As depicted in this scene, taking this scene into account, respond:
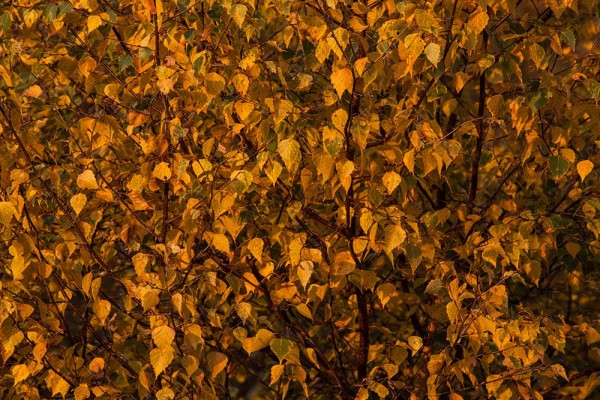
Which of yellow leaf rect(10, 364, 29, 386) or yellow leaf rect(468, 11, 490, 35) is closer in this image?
yellow leaf rect(468, 11, 490, 35)

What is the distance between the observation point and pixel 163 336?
9.71 ft

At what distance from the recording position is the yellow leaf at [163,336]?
2953mm

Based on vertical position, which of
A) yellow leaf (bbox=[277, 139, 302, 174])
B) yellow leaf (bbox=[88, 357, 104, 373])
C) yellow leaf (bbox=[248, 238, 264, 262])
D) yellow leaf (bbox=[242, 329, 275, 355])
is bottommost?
yellow leaf (bbox=[88, 357, 104, 373])

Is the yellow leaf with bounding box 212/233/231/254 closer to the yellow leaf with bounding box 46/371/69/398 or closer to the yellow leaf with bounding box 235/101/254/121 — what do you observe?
the yellow leaf with bounding box 235/101/254/121

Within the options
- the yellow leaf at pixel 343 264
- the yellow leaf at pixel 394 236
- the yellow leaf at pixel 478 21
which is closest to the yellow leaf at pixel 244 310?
the yellow leaf at pixel 343 264

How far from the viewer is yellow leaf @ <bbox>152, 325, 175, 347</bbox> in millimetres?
2953

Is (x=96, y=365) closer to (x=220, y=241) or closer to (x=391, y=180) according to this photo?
Result: (x=220, y=241)

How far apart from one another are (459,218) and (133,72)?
1.57m

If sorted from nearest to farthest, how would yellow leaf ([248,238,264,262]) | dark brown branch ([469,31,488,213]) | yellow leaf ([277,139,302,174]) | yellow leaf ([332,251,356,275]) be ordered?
yellow leaf ([277,139,302,174]) < yellow leaf ([248,238,264,262]) < yellow leaf ([332,251,356,275]) < dark brown branch ([469,31,488,213])

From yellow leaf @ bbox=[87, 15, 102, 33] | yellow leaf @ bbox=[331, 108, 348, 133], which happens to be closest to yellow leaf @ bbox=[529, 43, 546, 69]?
yellow leaf @ bbox=[331, 108, 348, 133]

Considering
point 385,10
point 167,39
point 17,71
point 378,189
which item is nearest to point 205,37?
point 167,39

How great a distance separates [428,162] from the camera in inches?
122

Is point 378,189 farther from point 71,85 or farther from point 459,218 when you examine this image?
point 71,85

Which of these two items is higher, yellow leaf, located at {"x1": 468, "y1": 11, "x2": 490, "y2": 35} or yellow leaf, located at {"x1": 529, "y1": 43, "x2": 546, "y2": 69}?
yellow leaf, located at {"x1": 468, "y1": 11, "x2": 490, "y2": 35}
